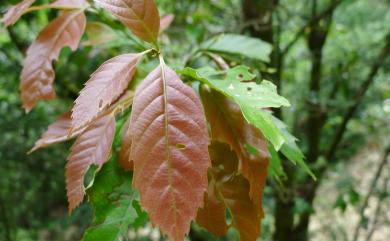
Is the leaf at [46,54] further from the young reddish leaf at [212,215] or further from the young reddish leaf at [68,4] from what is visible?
the young reddish leaf at [212,215]

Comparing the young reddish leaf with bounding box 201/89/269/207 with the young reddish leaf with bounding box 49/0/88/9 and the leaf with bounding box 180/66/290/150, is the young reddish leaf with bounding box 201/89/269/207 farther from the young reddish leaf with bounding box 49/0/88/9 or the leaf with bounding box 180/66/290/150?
the young reddish leaf with bounding box 49/0/88/9

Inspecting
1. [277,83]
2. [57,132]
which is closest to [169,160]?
[57,132]

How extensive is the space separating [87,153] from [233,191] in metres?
0.28

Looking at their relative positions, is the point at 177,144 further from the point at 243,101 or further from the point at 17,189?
the point at 17,189

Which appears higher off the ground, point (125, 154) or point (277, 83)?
point (125, 154)

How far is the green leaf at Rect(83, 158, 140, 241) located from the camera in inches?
28.8

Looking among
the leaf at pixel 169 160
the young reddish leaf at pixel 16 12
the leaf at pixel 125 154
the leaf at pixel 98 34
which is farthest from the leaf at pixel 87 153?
the leaf at pixel 98 34

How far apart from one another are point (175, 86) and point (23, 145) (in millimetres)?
2207

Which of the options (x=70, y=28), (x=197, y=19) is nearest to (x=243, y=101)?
(x=70, y=28)

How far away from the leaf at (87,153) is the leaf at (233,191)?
20cm

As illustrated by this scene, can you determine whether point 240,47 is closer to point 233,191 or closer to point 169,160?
point 233,191

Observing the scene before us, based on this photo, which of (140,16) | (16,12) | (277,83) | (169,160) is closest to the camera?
(169,160)

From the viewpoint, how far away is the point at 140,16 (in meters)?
0.73

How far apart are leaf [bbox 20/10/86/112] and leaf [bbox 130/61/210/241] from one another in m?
0.37
